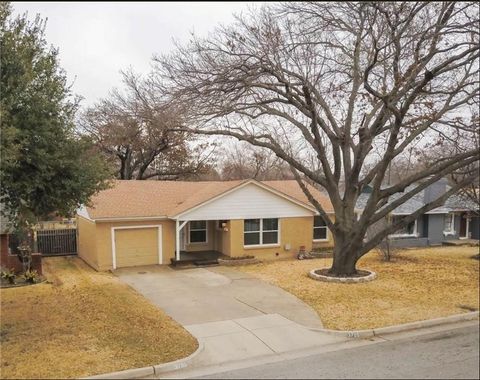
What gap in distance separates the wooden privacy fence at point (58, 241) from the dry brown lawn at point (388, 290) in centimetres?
1058

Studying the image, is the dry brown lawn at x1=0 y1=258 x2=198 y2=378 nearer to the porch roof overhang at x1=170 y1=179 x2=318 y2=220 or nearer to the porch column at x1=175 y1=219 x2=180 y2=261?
the porch column at x1=175 y1=219 x2=180 y2=261

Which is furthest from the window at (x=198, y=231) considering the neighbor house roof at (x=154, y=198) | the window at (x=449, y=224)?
the window at (x=449, y=224)

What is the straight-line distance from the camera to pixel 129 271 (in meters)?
18.8

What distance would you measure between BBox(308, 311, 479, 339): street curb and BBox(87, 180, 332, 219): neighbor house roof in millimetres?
11825

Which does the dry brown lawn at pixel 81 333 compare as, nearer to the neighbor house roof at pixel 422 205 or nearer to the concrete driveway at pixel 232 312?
the concrete driveway at pixel 232 312

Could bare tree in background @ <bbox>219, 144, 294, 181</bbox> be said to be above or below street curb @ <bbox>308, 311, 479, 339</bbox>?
above

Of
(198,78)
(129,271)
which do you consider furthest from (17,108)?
(129,271)

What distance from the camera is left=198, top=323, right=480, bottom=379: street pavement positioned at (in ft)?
24.7

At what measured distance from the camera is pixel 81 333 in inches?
376

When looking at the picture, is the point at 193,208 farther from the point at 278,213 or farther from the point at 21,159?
the point at 21,159

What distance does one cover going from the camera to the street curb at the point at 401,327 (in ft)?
32.2

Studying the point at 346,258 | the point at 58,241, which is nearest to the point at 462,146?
the point at 346,258

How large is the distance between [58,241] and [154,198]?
6326 mm

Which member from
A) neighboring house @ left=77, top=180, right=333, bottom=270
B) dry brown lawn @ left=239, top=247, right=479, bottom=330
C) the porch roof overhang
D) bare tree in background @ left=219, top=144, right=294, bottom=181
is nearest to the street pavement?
dry brown lawn @ left=239, top=247, right=479, bottom=330
